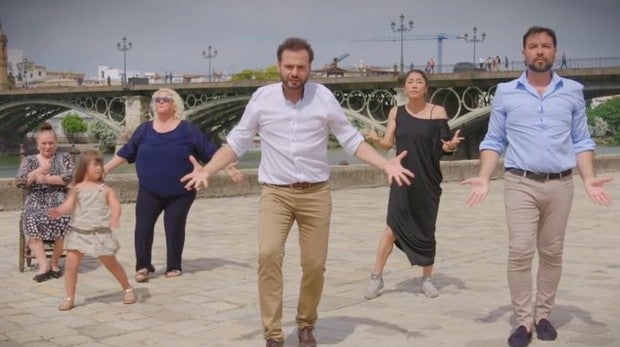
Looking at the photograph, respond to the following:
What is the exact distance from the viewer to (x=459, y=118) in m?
40.0

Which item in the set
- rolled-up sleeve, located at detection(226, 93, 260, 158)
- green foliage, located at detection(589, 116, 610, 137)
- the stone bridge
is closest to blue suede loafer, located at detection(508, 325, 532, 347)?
rolled-up sleeve, located at detection(226, 93, 260, 158)

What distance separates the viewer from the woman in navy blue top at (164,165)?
24.6 feet

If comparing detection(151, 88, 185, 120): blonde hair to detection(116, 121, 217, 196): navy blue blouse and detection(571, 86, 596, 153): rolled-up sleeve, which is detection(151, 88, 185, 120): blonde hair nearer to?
detection(116, 121, 217, 196): navy blue blouse

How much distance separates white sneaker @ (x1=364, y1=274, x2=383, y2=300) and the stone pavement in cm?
6

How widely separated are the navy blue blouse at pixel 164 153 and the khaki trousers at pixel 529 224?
10.6 ft

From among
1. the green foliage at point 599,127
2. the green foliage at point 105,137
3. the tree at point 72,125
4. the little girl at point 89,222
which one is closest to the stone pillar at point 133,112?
the green foliage at point 105,137

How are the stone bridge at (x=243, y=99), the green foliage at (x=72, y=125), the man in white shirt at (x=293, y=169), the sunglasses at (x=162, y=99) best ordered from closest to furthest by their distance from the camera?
Result: the man in white shirt at (x=293, y=169)
the sunglasses at (x=162, y=99)
the stone bridge at (x=243, y=99)
the green foliage at (x=72, y=125)

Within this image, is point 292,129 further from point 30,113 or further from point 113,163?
point 30,113

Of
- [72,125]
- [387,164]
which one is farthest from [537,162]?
[72,125]

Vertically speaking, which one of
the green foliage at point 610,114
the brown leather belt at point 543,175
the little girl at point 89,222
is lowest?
the green foliage at point 610,114

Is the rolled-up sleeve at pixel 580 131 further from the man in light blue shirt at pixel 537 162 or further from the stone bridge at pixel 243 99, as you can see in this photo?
the stone bridge at pixel 243 99

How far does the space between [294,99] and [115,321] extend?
2.09 metres

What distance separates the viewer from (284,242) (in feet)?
16.0

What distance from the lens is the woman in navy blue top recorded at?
24.6 ft
